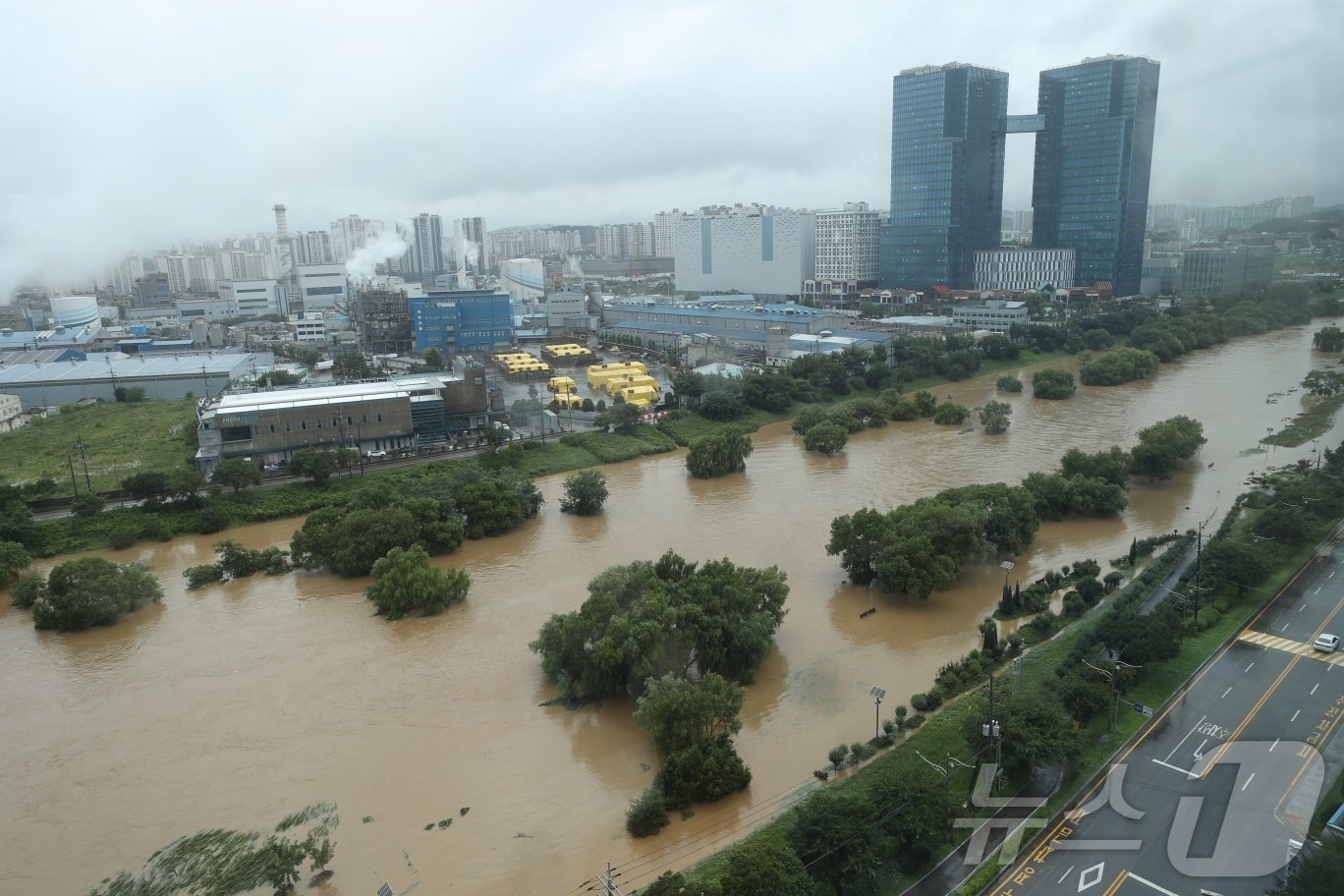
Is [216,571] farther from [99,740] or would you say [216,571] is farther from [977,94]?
[977,94]

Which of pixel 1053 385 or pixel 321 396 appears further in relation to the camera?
pixel 1053 385

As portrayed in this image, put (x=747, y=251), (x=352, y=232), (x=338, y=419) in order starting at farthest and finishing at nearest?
(x=352, y=232)
(x=747, y=251)
(x=338, y=419)

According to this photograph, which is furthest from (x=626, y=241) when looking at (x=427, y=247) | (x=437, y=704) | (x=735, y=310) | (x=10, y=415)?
(x=437, y=704)

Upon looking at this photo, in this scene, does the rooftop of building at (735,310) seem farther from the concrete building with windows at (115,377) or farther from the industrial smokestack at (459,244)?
the industrial smokestack at (459,244)

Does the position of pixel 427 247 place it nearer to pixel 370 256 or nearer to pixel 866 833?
pixel 370 256

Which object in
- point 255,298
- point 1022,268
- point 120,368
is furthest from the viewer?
point 255,298

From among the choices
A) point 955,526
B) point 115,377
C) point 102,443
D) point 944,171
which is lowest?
point 102,443
